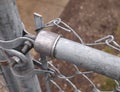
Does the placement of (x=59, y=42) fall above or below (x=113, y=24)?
above

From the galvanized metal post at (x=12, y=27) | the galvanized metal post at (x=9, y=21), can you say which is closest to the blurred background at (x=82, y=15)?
the galvanized metal post at (x=12, y=27)

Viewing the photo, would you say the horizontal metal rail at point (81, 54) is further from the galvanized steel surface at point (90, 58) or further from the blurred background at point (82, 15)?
the blurred background at point (82, 15)

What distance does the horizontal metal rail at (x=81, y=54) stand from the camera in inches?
31.1

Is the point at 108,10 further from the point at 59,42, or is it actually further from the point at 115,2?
the point at 59,42

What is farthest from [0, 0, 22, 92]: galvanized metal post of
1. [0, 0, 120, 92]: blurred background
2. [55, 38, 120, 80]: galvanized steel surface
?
[0, 0, 120, 92]: blurred background

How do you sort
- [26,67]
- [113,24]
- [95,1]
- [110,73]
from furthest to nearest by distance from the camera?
[95,1]
[113,24]
[26,67]
[110,73]

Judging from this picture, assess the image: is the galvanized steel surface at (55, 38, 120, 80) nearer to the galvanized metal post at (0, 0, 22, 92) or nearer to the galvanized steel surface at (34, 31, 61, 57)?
the galvanized steel surface at (34, 31, 61, 57)

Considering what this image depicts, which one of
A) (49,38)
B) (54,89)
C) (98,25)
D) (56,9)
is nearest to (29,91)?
(49,38)

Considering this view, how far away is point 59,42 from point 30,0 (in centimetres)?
293

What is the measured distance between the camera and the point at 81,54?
797 millimetres

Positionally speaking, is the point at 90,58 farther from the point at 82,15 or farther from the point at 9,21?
the point at 82,15

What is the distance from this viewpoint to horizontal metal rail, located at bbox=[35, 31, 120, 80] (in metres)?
0.79

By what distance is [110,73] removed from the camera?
2.61 ft

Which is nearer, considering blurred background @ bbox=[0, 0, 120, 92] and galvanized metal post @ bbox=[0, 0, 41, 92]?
galvanized metal post @ bbox=[0, 0, 41, 92]
